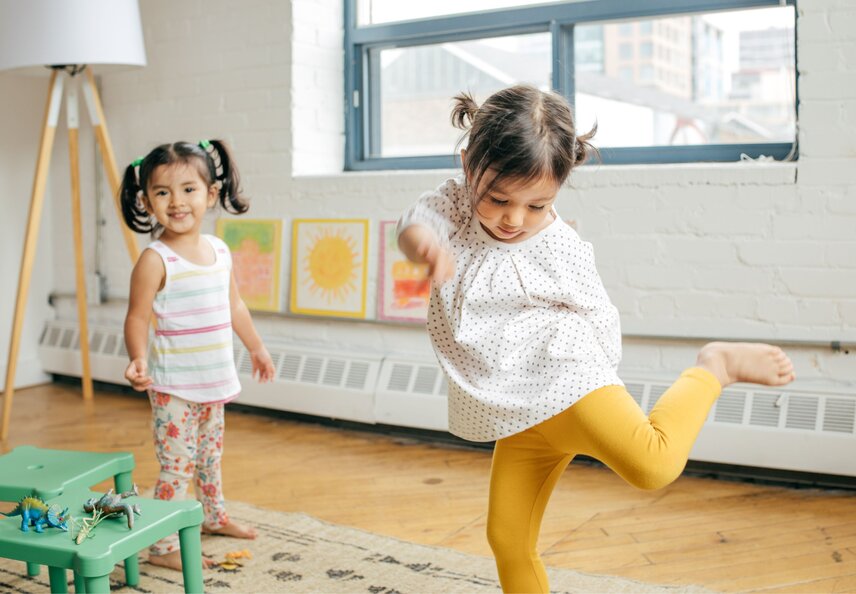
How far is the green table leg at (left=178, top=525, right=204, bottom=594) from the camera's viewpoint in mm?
1650

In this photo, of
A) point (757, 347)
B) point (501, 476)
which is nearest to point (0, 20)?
point (501, 476)

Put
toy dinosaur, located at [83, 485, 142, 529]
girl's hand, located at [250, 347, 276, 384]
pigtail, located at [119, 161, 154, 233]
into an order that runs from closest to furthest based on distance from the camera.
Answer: toy dinosaur, located at [83, 485, 142, 529]
pigtail, located at [119, 161, 154, 233]
girl's hand, located at [250, 347, 276, 384]

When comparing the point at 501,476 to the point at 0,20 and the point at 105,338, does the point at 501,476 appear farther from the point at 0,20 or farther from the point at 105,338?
the point at 105,338

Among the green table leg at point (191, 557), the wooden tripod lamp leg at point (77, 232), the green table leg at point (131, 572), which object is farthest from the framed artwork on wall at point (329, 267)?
the green table leg at point (191, 557)

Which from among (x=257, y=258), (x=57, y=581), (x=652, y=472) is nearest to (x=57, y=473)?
(x=57, y=581)

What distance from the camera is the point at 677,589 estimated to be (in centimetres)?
182

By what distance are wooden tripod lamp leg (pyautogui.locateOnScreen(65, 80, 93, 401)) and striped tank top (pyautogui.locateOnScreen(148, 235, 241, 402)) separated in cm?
169

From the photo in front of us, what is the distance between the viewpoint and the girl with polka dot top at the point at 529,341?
54.4 inches

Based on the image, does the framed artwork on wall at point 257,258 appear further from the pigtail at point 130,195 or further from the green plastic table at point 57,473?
the green plastic table at point 57,473

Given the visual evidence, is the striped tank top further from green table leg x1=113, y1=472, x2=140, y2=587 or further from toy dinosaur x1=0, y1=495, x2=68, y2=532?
toy dinosaur x1=0, y1=495, x2=68, y2=532

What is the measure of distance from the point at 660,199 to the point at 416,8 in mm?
1235

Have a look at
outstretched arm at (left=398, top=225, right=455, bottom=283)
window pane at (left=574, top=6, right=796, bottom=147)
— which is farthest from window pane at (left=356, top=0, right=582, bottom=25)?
outstretched arm at (left=398, top=225, right=455, bottom=283)

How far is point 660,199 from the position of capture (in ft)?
8.64

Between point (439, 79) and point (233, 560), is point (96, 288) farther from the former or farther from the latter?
point (233, 560)
